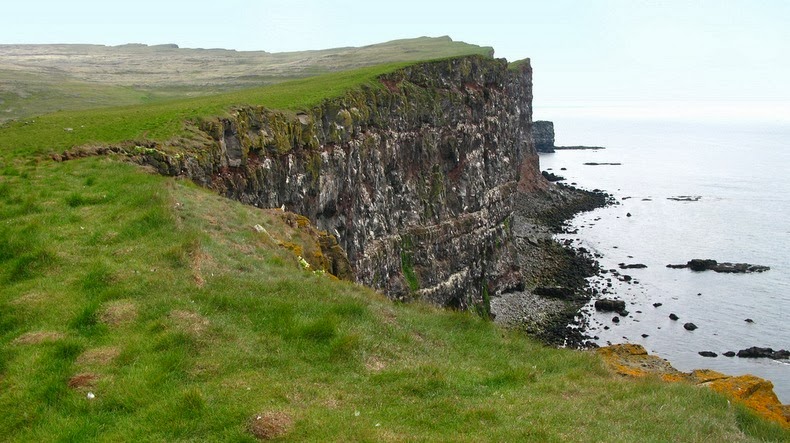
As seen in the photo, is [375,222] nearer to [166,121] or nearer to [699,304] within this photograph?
[166,121]

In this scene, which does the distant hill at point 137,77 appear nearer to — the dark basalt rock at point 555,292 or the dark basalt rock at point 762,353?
the dark basalt rock at point 555,292

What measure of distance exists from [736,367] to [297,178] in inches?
1763

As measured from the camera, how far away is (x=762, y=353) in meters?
60.2

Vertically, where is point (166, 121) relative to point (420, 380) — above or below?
above

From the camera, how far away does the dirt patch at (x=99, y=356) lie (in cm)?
1335

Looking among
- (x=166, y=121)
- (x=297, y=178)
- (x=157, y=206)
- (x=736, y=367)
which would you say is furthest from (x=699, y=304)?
(x=157, y=206)

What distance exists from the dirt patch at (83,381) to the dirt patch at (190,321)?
2.30 metres

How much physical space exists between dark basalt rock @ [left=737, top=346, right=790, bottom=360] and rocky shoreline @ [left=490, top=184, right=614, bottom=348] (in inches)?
586

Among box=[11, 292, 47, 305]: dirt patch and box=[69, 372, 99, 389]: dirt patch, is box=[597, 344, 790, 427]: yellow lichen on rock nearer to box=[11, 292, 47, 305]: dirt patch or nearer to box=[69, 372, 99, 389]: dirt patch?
box=[69, 372, 99, 389]: dirt patch

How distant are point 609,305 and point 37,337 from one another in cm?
6857

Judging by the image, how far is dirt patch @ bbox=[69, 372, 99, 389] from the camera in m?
12.5

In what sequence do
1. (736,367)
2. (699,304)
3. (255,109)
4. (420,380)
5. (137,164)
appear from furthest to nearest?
(699,304) → (736,367) → (255,109) → (137,164) → (420,380)

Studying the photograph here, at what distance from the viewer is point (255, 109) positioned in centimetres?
4203

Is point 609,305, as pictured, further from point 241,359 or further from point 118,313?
point 118,313
